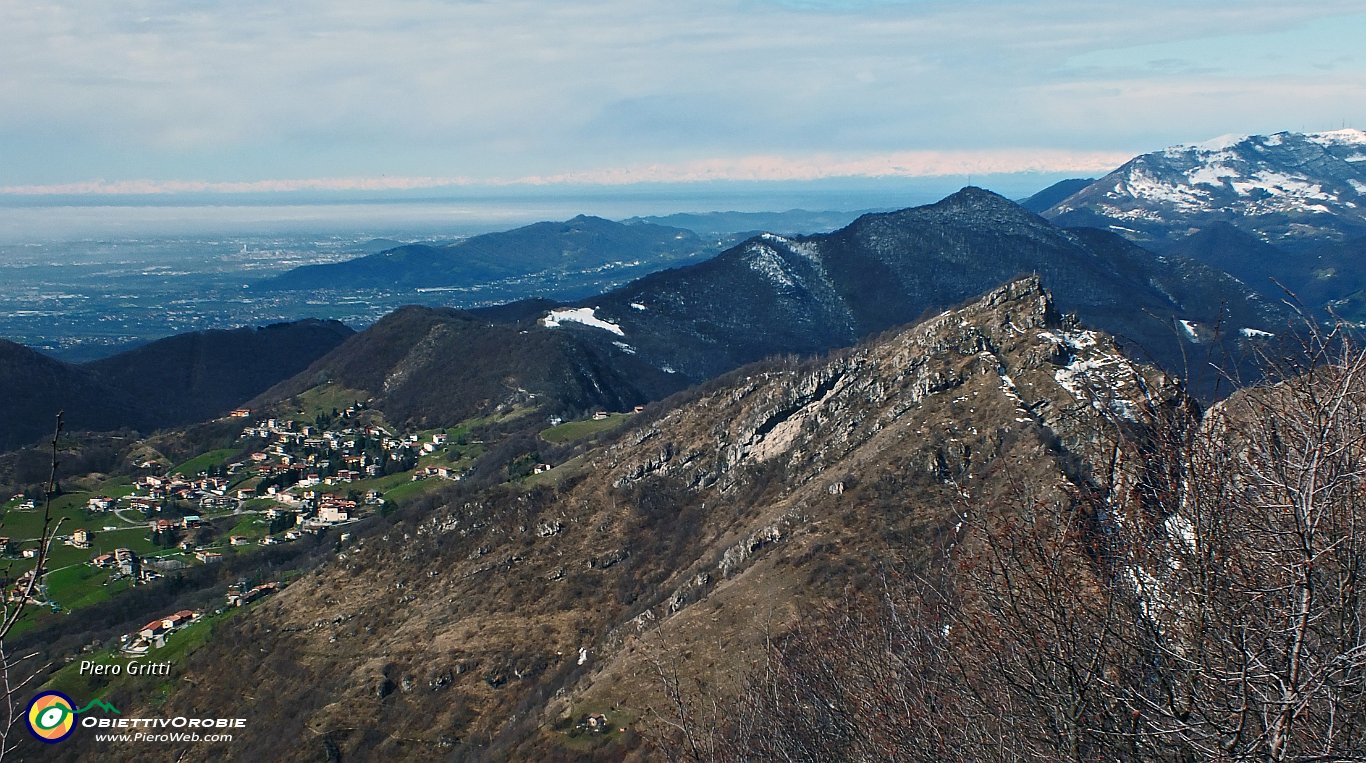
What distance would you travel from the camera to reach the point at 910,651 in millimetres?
14469

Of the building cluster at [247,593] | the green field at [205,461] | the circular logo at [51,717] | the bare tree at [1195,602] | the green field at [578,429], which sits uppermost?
the bare tree at [1195,602]

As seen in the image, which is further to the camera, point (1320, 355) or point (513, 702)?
point (513, 702)

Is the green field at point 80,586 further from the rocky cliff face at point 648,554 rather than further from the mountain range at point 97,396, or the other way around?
the mountain range at point 97,396

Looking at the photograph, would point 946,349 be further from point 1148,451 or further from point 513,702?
point 1148,451

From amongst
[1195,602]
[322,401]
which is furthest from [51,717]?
[322,401]

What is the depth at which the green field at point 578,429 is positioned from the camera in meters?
110

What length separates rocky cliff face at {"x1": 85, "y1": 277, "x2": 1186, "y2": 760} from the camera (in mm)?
46344

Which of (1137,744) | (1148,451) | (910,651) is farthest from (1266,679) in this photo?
(910,651)

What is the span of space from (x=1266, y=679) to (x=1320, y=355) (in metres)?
3.09

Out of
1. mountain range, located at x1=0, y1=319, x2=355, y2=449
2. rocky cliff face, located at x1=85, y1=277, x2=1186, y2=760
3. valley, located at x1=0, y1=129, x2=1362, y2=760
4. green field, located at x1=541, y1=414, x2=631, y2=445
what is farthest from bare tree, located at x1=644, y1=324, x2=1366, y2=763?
mountain range, located at x1=0, y1=319, x2=355, y2=449

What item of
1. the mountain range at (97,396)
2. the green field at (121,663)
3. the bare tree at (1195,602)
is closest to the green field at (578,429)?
the green field at (121,663)

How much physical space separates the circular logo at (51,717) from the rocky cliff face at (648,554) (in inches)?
63.2

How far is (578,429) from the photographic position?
4503 inches

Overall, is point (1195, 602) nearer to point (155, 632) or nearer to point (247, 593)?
point (155, 632)
